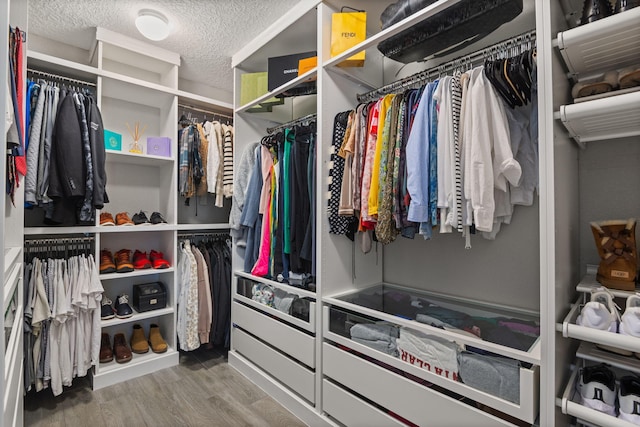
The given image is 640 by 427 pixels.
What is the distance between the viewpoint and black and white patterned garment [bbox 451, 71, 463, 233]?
124 cm

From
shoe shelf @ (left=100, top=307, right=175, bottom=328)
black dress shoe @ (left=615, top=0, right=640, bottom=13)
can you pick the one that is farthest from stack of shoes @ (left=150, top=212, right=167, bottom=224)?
black dress shoe @ (left=615, top=0, right=640, bottom=13)

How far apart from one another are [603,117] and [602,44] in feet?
0.74

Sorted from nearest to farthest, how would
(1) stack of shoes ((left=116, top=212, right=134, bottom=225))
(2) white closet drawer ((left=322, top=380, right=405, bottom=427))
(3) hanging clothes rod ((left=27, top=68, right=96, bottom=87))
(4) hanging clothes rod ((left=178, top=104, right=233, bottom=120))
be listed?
(2) white closet drawer ((left=322, top=380, right=405, bottom=427)), (3) hanging clothes rod ((left=27, top=68, right=96, bottom=87)), (1) stack of shoes ((left=116, top=212, right=134, bottom=225)), (4) hanging clothes rod ((left=178, top=104, right=233, bottom=120))

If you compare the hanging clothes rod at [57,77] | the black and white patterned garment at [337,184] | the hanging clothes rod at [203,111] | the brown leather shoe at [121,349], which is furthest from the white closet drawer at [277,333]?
the hanging clothes rod at [57,77]

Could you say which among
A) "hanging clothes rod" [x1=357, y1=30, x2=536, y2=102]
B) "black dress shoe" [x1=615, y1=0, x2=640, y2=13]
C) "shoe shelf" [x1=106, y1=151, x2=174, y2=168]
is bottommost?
"shoe shelf" [x1=106, y1=151, x2=174, y2=168]

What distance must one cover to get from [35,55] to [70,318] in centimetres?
165

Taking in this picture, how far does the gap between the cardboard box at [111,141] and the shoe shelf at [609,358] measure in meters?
2.84

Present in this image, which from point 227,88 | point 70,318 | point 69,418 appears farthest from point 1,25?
point 227,88

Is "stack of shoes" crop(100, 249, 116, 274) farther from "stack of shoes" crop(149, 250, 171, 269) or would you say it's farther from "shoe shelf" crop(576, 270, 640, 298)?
"shoe shelf" crop(576, 270, 640, 298)

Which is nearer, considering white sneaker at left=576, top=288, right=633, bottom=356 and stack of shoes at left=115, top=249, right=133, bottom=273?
white sneaker at left=576, top=288, right=633, bottom=356

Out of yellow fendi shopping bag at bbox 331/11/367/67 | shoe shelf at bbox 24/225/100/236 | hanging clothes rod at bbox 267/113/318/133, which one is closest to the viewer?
yellow fendi shopping bag at bbox 331/11/367/67

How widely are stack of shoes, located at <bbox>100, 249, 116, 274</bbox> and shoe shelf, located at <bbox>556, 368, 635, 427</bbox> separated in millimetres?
2574

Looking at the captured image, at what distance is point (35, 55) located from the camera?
192cm

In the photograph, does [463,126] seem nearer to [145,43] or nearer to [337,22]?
[337,22]
